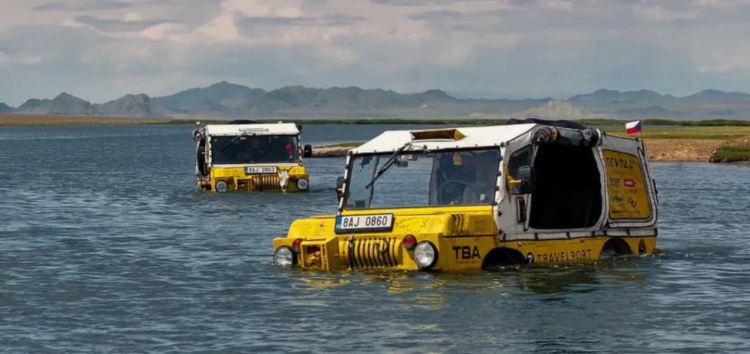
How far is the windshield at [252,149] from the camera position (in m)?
41.9

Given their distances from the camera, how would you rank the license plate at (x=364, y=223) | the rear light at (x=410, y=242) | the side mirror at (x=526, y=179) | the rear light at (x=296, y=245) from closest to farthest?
the rear light at (x=410, y=242) < the side mirror at (x=526, y=179) < the license plate at (x=364, y=223) < the rear light at (x=296, y=245)

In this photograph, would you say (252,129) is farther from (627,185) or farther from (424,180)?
(424,180)

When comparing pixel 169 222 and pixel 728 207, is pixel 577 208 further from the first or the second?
pixel 728 207

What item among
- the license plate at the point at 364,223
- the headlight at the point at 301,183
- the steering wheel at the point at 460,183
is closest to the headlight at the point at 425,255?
the license plate at the point at 364,223

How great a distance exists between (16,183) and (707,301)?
40.9 meters

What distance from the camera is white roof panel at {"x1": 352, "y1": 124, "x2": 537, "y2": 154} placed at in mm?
20156

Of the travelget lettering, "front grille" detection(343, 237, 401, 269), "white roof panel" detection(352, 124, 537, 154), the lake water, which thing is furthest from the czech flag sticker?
"front grille" detection(343, 237, 401, 269)

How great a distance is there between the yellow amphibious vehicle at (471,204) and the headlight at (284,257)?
0.05 feet

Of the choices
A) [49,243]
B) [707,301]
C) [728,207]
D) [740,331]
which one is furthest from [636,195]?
[728,207]

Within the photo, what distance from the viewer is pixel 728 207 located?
124 feet

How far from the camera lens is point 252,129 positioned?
42.4 m

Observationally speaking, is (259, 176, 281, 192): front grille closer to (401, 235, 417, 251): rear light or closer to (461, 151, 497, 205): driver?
(461, 151, 497, 205): driver

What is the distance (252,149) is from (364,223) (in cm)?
2276

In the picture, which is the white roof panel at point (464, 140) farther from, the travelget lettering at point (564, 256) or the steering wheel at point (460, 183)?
the travelget lettering at point (564, 256)
